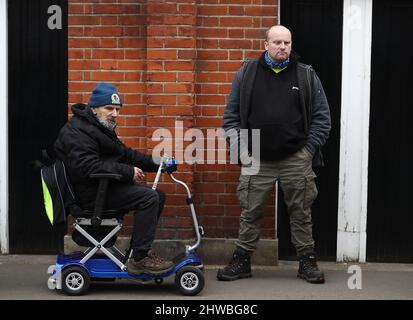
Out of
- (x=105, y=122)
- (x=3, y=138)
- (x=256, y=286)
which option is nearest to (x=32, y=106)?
(x=3, y=138)

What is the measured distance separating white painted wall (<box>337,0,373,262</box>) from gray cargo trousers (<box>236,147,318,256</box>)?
766 mm

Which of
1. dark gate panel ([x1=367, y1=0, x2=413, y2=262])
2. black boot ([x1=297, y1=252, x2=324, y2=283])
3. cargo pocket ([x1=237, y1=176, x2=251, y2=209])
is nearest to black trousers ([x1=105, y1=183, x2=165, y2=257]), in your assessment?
cargo pocket ([x1=237, y1=176, x2=251, y2=209])

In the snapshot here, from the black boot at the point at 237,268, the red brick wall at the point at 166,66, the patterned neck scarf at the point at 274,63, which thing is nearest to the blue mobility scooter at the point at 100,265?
the black boot at the point at 237,268

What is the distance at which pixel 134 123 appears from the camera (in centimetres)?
691

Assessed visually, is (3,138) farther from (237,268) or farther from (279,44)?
(279,44)

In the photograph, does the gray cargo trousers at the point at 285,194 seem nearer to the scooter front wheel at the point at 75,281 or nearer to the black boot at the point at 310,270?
the black boot at the point at 310,270

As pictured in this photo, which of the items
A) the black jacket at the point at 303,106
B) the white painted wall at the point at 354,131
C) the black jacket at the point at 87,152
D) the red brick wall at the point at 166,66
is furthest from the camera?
the white painted wall at the point at 354,131

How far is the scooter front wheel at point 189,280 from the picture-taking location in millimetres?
5891

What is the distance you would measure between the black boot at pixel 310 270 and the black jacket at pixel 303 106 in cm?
77

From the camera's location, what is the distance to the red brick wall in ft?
22.2

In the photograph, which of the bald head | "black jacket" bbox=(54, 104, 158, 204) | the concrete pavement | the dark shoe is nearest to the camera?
"black jacket" bbox=(54, 104, 158, 204)

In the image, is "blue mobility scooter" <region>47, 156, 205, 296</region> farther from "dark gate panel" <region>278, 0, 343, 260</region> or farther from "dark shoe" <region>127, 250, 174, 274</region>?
"dark gate panel" <region>278, 0, 343, 260</region>

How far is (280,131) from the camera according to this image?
6195mm

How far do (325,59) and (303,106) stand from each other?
967 mm
